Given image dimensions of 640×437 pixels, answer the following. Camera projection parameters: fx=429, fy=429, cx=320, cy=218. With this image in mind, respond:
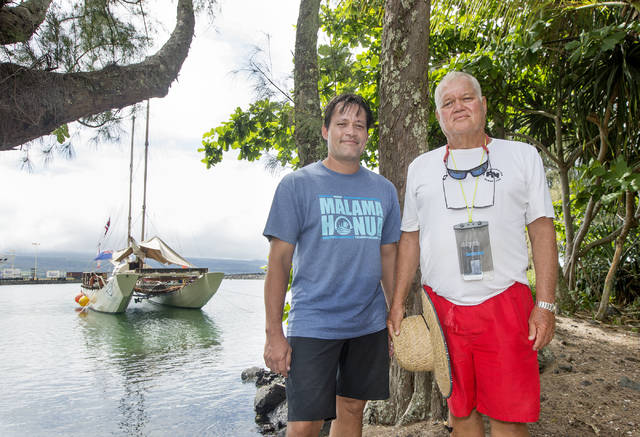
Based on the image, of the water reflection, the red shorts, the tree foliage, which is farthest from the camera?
the water reflection

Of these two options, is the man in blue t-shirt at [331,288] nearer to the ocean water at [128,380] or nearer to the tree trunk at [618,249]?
the tree trunk at [618,249]

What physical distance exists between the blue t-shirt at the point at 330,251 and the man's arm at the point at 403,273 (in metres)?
0.07

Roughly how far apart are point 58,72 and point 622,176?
4.30m

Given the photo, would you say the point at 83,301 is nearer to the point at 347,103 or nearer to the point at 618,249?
the point at 618,249

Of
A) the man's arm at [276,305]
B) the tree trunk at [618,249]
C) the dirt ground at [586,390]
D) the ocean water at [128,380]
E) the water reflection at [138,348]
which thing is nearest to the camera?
the man's arm at [276,305]

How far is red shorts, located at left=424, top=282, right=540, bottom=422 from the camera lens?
1.51m

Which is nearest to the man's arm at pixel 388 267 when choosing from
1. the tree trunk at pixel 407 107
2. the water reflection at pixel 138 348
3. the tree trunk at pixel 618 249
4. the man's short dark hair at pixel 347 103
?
the man's short dark hair at pixel 347 103

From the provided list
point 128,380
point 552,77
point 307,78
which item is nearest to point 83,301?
point 128,380

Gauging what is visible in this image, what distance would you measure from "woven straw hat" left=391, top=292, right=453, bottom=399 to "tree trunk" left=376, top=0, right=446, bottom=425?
1092 millimetres

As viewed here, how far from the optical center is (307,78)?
437 cm

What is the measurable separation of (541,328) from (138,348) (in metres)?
15.5

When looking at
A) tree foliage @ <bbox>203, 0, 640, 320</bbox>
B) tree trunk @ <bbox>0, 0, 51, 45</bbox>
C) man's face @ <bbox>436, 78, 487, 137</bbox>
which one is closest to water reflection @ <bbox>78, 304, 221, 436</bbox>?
tree foliage @ <bbox>203, 0, 640, 320</bbox>

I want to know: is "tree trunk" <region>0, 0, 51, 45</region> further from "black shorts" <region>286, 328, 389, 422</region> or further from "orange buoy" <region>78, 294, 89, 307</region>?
"orange buoy" <region>78, 294, 89, 307</region>

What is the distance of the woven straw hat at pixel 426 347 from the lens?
163 centimetres
